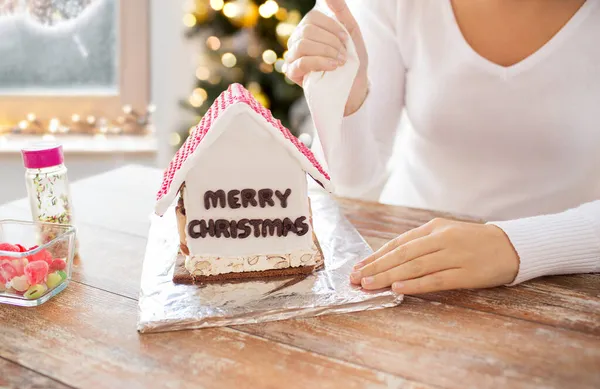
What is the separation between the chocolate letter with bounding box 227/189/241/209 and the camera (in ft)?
2.86

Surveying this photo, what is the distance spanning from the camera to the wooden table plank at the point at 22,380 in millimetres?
628

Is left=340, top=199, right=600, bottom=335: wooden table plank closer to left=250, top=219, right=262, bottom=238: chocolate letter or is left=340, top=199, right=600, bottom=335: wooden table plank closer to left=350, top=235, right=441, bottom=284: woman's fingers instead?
left=350, top=235, right=441, bottom=284: woman's fingers

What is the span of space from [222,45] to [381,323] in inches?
78.6

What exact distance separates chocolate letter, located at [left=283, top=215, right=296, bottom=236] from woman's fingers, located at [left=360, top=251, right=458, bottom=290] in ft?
0.45

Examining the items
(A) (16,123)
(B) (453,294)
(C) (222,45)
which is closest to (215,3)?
(C) (222,45)

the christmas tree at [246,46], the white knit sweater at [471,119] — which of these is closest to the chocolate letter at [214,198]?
the white knit sweater at [471,119]

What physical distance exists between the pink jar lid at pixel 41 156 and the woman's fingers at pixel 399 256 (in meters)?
0.53

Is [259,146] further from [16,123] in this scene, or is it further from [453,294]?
[16,123]

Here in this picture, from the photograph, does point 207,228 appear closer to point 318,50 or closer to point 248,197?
point 248,197

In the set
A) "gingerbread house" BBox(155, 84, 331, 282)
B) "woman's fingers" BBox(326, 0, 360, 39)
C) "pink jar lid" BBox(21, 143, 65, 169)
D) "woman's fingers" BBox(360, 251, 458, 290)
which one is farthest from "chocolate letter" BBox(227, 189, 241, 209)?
A: "woman's fingers" BBox(326, 0, 360, 39)

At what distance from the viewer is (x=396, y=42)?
1.38 metres

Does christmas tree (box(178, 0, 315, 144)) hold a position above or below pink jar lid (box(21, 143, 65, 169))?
above

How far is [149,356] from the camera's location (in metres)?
0.68

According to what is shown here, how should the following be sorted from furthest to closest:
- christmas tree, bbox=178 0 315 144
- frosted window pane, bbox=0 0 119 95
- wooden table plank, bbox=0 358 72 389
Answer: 1. frosted window pane, bbox=0 0 119 95
2. christmas tree, bbox=178 0 315 144
3. wooden table plank, bbox=0 358 72 389
